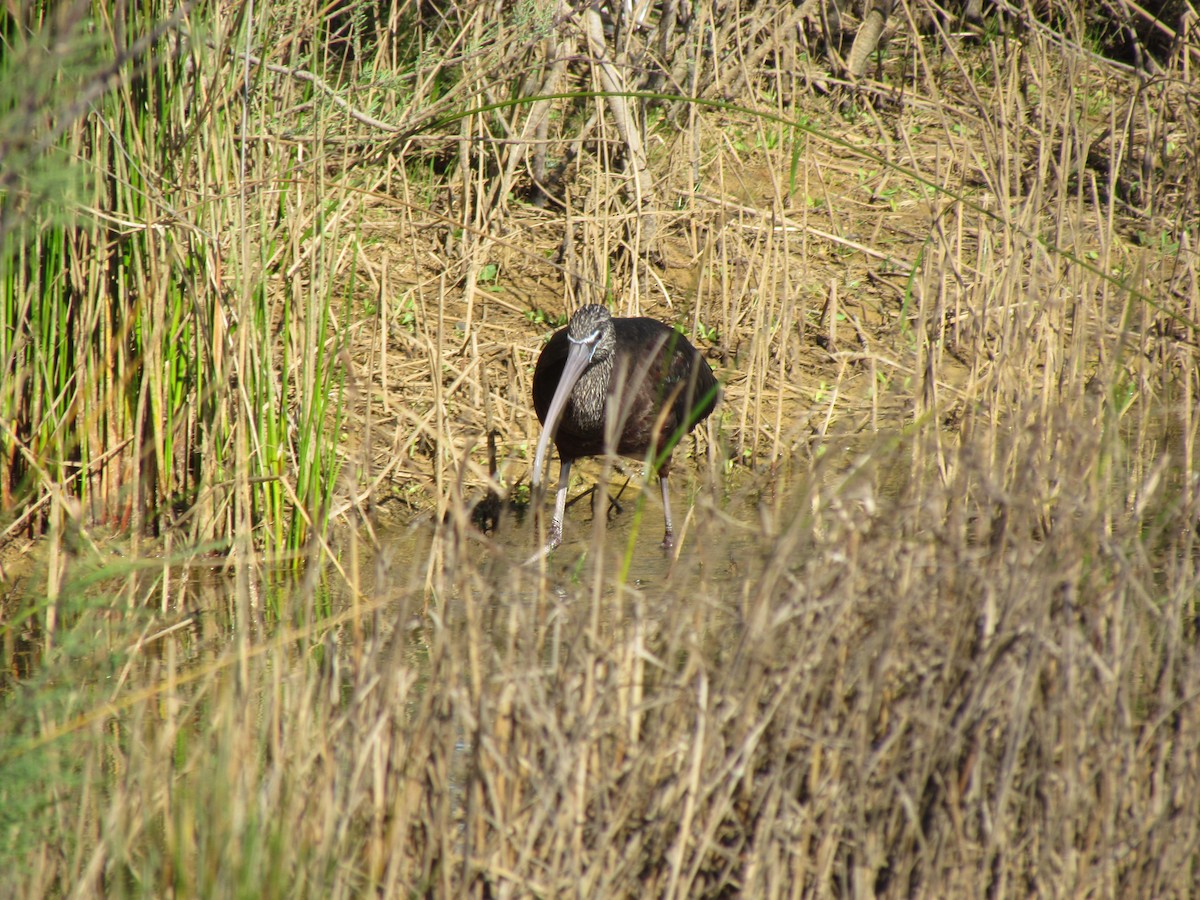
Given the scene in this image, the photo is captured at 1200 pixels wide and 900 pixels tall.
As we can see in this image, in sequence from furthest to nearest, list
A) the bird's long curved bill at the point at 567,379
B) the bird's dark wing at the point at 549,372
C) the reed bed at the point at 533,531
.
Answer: the bird's dark wing at the point at 549,372
the bird's long curved bill at the point at 567,379
the reed bed at the point at 533,531

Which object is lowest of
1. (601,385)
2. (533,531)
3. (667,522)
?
(667,522)

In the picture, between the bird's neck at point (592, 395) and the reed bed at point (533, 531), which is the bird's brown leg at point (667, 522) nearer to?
the reed bed at point (533, 531)

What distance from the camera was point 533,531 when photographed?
3.06 meters

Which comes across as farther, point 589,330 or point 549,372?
point 549,372

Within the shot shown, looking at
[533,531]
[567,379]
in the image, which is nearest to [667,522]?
[567,379]

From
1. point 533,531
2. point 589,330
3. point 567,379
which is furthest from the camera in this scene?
point 589,330

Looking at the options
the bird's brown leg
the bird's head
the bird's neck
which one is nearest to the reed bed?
the bird's brown leg

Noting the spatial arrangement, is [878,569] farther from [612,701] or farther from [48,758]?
[48,758]

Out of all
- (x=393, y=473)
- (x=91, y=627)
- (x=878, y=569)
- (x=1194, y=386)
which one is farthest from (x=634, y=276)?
(x=878, y=569)

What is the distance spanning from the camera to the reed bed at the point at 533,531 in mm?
2139

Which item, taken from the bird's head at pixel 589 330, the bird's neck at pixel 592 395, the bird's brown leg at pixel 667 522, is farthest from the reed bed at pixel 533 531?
the bird's head at pixel 589 330

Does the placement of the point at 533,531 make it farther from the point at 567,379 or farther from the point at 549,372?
the point at 549,372

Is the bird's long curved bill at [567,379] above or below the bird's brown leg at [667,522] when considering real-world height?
above

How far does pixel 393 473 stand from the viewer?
5145 millimetres
